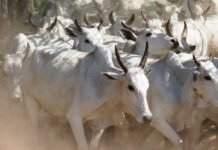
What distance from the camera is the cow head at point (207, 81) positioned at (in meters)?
7.26

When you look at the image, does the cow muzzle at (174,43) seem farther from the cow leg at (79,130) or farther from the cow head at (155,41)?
the cow leg at (79,130)

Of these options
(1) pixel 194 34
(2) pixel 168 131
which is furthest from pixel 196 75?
(1) pixel 194 34

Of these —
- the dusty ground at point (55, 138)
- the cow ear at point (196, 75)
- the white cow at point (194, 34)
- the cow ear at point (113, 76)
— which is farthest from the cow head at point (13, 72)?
the white cow at point (194, 34)

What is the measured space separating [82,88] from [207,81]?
1.51 metres

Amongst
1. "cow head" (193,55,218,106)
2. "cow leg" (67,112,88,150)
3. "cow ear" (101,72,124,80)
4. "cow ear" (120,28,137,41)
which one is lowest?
"cow leg" (67,112,88,150)

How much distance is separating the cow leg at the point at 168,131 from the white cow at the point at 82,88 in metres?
0.47

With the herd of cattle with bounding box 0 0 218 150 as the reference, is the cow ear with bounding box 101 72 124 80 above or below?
above

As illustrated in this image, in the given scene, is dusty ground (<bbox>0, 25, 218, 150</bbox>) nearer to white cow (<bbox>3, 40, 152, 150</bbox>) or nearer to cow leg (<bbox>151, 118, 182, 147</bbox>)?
white cow (<bbox>3, 40, 152, 150</bbox>)

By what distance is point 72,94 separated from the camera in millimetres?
7953

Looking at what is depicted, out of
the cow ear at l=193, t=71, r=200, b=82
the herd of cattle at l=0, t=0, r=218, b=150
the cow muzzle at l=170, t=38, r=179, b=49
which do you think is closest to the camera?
the herd of cattle at l=0, t=0, r=218, b=150

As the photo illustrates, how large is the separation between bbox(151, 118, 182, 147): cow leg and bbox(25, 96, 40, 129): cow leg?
6.10 feet

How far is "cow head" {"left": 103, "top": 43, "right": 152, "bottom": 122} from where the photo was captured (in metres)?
6.87

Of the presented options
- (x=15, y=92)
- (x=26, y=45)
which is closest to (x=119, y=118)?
(x=15, y=92)

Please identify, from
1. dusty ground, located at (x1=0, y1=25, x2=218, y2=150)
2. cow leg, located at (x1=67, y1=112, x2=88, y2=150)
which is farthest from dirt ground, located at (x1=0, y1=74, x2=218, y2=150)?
cow leg, located at (x1=67, y1=112, x2=88, y2=150)
